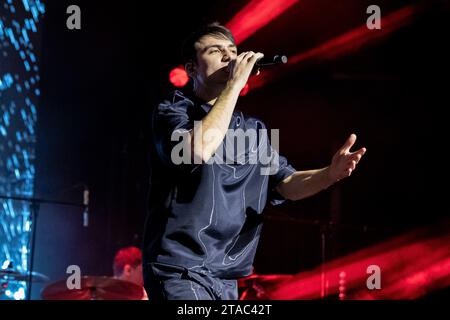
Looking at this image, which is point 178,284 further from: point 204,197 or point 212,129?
point 212,129

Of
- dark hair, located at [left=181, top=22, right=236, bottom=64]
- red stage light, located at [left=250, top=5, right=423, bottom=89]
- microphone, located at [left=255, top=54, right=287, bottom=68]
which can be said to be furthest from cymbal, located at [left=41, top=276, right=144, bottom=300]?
red stage light, located at [left=250, top=5, right=423, bottom=89]

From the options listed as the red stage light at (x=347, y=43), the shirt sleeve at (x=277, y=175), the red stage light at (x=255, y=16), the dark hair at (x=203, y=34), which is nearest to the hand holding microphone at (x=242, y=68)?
the dark hair at (x=203, y=34)

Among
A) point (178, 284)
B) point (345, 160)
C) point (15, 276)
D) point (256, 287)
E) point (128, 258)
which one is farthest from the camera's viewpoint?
point (256, 287)

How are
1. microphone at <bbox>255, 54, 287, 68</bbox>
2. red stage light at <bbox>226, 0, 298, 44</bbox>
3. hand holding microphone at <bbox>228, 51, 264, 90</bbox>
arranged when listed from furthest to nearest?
red stage light at <bbox>226, 0, 298, 44</bbox> → microphone at <bbox>255, 54, 287, 68</bbox> → hand holding microphone at <bbox>228, 51, 264, 90</bbox>

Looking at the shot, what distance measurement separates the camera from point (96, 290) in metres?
4.57

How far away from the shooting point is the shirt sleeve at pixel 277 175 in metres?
2.59

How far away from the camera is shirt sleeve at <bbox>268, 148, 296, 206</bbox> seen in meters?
2.59

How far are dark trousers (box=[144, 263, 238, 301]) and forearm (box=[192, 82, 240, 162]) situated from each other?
0.39 m

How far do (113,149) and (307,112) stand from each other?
6.86 ft

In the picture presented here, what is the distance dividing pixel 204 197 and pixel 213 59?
0.64 metres

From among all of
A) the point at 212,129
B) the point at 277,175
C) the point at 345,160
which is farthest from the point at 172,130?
the point at 345,160

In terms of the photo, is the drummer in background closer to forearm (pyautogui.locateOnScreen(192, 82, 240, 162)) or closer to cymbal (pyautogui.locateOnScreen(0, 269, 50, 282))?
cymbal (pyautogui.locateOnScreen(0, 269, 50, 282))

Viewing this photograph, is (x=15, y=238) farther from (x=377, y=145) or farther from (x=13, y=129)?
(x=377, y=145)

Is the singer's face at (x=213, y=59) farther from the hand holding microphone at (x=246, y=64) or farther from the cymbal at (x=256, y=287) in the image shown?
the cymbal at (x=256, y=287)
